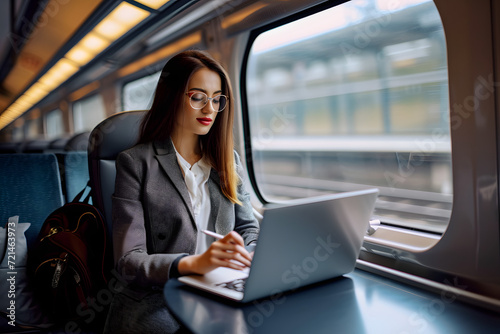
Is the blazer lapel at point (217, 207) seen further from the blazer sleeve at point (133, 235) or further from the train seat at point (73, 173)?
the train seat at point (73, 173)

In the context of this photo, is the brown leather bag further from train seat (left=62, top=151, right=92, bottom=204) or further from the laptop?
the laptop

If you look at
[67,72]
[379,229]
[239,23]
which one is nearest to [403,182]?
[379,229]

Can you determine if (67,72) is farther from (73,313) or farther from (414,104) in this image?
(414,104)

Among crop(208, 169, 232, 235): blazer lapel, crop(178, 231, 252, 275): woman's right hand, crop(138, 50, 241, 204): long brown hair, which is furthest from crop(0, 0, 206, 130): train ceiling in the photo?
crop(178, 231, 252, 275): woman's right hand

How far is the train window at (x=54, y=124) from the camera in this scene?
263 centimetres

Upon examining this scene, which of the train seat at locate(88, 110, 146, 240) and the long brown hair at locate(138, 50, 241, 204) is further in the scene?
the train seat at locate(88, 110, 146, 240)

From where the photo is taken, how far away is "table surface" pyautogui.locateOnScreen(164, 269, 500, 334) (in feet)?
2.76

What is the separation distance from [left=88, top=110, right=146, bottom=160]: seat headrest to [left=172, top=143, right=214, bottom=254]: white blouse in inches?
14.7

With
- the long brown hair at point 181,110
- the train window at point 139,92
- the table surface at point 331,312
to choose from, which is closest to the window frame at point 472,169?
the table surface at point 331,312

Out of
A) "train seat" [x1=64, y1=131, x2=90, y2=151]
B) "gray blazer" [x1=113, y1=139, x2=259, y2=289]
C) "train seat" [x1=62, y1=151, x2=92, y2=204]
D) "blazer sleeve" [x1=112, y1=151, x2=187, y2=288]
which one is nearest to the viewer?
"blazer sleeve" [x1=112, y1=151, x2=187, y2=288]

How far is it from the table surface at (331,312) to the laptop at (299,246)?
1.2 inches

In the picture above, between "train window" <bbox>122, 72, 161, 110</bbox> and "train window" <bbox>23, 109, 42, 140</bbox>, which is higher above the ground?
"train window" <bbox>122, 72, 161, 110</bbox>

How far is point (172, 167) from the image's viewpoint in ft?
4.45

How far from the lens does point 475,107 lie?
108 centimetres
